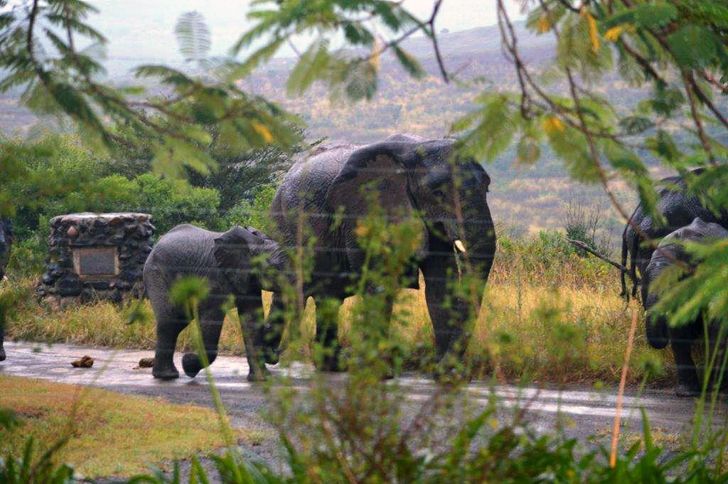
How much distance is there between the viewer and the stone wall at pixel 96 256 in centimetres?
1483

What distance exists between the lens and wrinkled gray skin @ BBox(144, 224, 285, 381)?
34.1 ft

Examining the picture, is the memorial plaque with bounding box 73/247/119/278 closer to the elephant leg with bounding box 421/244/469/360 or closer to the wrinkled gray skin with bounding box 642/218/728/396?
the elephant leg with bounding box 421/244/469/360

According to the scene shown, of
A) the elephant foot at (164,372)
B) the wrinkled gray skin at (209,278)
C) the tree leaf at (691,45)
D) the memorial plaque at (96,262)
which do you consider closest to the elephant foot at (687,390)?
the wrinkled gray skin at (209,278)

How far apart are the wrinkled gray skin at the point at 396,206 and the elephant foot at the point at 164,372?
33.9 inches

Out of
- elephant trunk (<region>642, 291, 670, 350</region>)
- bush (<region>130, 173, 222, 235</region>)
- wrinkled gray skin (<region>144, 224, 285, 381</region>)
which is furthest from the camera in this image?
bush (<region>130, 173, 222, 235</region>)

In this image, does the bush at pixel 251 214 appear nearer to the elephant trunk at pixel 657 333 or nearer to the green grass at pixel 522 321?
the green grass at pixel 522 321

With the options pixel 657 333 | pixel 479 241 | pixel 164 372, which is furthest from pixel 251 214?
pixel 657 333

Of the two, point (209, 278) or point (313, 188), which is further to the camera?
point (313, 188)

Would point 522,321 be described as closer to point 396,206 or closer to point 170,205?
point 396,206

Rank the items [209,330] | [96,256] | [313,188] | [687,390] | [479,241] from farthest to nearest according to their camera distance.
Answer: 1. [96,256]
2. [313,188]
3. [209,330]
4. [479,241]
5. [687,390]

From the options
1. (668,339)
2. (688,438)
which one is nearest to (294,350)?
(688,438)

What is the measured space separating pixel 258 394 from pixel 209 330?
1.03 m

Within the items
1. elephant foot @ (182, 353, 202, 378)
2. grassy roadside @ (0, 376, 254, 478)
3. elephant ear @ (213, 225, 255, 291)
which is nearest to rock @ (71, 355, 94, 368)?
elephant foot @ (182, 353, 202, 378)

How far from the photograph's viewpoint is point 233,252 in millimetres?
10672
